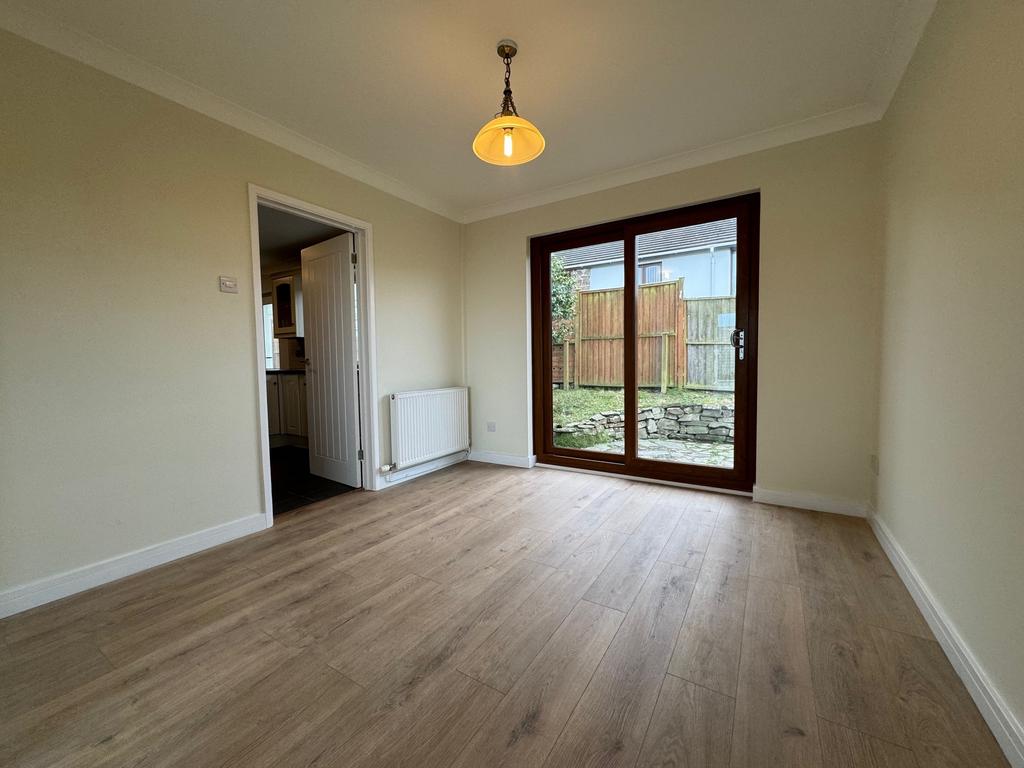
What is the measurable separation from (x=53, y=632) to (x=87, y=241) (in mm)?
1733

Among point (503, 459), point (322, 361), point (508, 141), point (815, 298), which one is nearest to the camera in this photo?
point (508, 141)

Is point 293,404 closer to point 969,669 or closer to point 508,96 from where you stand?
point 508,96

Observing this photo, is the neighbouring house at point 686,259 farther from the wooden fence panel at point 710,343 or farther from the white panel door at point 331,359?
the white panel door at point 331,359

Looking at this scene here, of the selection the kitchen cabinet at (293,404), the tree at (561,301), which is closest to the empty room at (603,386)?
the tree at (561,301)

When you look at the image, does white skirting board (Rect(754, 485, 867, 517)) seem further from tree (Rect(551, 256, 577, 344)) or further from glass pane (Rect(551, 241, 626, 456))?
tree (Rect(551, 256, 577, 344))

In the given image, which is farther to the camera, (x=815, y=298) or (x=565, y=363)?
(x=565, y=363)

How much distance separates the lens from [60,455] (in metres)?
1.78

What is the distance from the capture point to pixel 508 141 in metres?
1.68

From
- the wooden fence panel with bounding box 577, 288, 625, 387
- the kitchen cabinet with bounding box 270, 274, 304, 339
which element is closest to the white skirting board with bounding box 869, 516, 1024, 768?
the wooden fence panel with bounding box 577, 288, 625, 387

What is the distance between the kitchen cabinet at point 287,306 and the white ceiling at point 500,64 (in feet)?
8.99

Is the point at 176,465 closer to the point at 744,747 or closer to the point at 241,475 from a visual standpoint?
the point at 241,475

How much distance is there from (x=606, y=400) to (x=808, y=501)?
1632 millimetres

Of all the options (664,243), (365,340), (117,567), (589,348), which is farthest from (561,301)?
(117,567)

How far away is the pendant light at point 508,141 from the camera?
162cm
